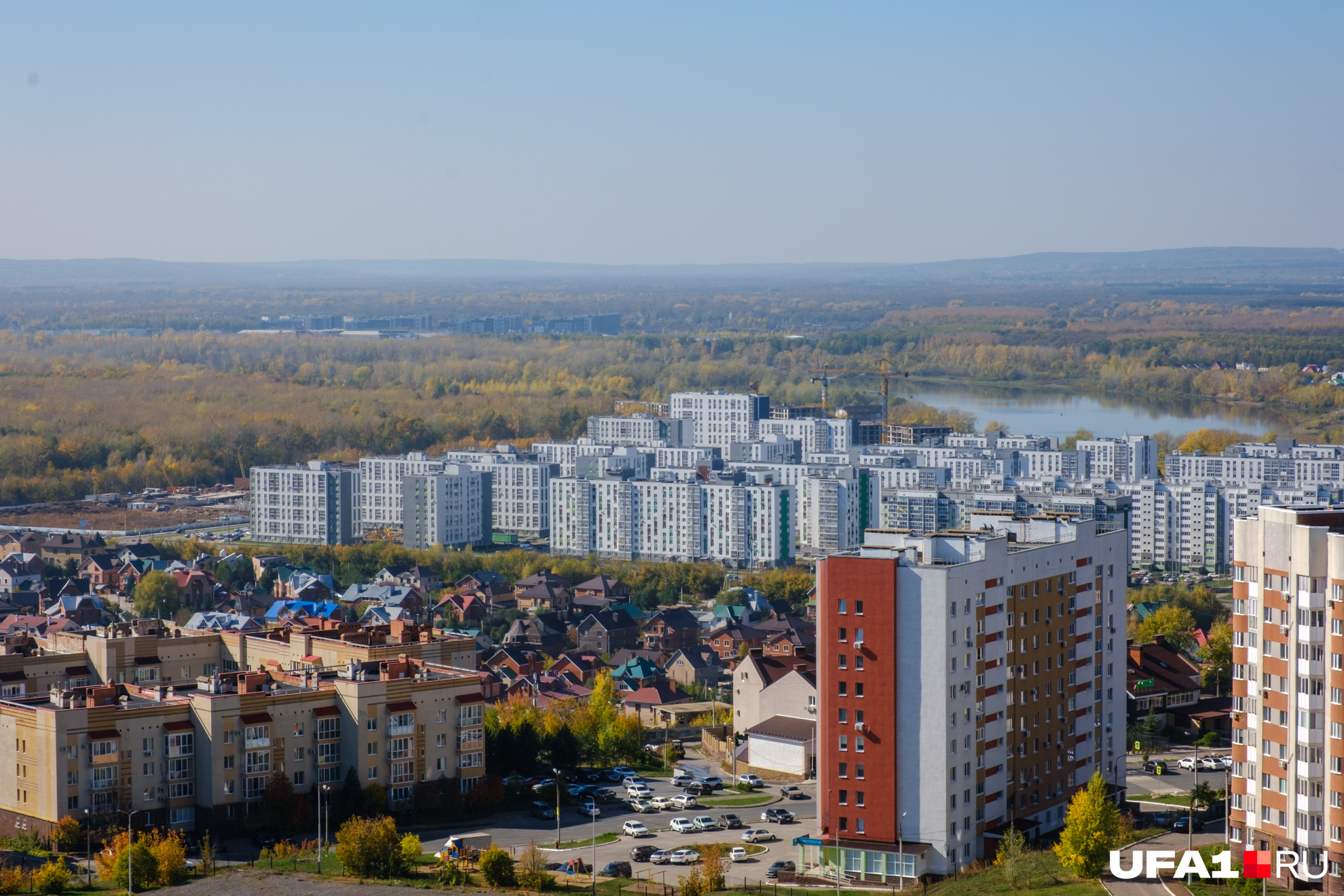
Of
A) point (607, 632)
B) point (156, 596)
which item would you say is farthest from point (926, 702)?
point (156, 596)

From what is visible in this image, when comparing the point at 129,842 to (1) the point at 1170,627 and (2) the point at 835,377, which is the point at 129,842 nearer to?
(1) the point at 1170,627

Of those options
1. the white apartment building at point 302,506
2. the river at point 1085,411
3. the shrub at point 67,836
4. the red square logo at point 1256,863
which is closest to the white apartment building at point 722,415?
the river at point 1085,411

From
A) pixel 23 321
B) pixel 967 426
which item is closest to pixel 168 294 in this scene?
pixel 23 321

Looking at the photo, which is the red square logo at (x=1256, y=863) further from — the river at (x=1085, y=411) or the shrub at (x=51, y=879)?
the river at (x=1085, y=411)

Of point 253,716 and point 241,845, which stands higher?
point 253,716

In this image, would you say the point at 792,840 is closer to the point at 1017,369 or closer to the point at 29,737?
the point at 29,737
